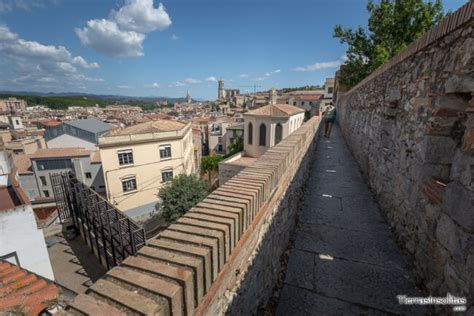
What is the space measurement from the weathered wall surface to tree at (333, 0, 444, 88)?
1601cm

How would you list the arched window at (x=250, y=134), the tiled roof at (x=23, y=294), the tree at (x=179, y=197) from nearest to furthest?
1. the tiled roof at (x=23, y=294)
2. the tree at (x=179, y=197)
3. the arched window at (x=250, y=134)

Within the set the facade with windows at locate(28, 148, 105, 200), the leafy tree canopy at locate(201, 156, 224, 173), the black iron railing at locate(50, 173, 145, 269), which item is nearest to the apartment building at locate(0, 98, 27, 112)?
the facade with windows at locate(28, 148, 105, 200)

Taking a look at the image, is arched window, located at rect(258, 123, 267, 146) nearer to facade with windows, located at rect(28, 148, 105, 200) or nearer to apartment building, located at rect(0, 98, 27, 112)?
facade with windows, located at rect(28, 148, 105, 200)

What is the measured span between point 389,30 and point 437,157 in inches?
809

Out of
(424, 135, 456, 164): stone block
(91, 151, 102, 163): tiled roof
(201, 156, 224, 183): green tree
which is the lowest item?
(201, 156, 224, 183): green tree

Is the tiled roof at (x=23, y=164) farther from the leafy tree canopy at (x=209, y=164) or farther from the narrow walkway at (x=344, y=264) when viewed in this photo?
the narrow walkway at (x=344, y=264)

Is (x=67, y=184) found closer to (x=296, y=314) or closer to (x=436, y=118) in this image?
(x=296, y=314)

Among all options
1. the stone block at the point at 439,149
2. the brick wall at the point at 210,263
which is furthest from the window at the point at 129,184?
the stone block at the point at 439,149

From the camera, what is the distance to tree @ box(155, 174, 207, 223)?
16.3m

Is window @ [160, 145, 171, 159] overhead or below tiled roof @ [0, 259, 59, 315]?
below

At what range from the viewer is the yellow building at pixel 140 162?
57.2ft

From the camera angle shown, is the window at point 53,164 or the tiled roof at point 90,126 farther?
the tiled roof at point 90,126

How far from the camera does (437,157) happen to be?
8.11ft

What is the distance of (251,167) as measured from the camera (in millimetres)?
3025
